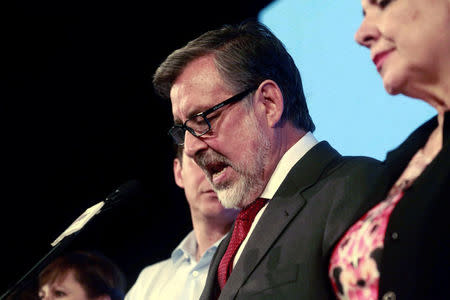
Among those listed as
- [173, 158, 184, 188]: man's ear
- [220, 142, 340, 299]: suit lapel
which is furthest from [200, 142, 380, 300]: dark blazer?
[173, 158, 184, 188]: man's ear

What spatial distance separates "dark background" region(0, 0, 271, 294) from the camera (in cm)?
380

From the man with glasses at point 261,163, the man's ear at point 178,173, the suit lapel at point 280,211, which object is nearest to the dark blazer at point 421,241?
the man with glasses at point 261,163

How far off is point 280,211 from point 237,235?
26 cm

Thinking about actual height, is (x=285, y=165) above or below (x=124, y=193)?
below

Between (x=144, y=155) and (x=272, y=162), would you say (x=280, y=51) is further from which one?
(x=144, y=155)

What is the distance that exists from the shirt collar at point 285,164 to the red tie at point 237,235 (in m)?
0.04

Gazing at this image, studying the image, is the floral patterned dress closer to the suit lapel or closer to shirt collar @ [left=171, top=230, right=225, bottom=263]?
the suit lapel

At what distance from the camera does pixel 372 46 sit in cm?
138

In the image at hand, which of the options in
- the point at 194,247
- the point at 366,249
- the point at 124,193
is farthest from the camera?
the point at 194,247

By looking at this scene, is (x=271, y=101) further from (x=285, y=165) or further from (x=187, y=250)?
(x=187, y=250)

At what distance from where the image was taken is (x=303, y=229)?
181cm

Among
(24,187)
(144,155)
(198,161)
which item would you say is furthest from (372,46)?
(24,187)

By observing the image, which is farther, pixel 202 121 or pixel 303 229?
pixel 202 121

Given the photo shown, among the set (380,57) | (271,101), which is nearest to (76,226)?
(271,101)
